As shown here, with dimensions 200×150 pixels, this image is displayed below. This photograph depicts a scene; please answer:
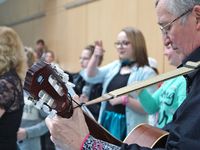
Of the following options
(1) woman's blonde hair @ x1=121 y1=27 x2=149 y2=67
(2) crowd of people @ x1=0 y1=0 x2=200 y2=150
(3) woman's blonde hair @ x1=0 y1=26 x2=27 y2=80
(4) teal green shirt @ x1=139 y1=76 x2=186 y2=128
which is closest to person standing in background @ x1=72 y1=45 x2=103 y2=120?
(2) crowd of people @ x1=0 y1=0 x2=200 y2=150

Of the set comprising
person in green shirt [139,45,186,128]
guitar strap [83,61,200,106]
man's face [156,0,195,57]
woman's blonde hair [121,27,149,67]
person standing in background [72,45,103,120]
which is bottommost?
person standing in background [72,45,103,120]

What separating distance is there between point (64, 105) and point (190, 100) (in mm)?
363

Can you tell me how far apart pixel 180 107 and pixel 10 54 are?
4.11 ft

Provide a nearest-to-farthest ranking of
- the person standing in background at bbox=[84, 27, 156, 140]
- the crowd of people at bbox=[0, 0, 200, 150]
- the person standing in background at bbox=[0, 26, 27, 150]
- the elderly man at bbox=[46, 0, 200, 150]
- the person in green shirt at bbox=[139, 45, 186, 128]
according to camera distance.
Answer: the elderly man at bbox=[46, 0, 200, 150] → the crowd of people at bbox=[0, 0, 200, 150] → the person standing in background at bbox=[0, 26, 27, 150] → the person in green shirt at bbox=[139, 45, 186, 128] → the person standing in background at bbox=[84, 27, 156, 140]

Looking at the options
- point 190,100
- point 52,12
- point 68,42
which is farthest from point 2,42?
point 52,12

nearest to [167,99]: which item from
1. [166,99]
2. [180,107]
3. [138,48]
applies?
[166,99]

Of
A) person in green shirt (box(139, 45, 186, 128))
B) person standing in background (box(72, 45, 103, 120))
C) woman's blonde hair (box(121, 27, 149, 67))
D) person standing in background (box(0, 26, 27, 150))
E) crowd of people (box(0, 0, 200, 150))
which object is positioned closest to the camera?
crowd of people (box(0, 0, 200, 150))

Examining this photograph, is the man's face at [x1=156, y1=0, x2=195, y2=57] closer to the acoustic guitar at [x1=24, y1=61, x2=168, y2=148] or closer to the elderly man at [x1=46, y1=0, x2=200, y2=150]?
the elderly man at [x1=46, y1=0, x2=200, y2=150]

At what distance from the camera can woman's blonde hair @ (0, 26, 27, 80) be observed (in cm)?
203

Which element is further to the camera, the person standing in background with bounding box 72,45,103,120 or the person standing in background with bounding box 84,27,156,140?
the person standing in background with bounding box 72,45,103,120

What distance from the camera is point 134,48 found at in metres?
2.80

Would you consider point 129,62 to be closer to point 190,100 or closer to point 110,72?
point 110,72

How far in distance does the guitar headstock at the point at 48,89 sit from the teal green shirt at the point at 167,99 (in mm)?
1089

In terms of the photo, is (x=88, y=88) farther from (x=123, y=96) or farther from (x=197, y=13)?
(x=197, y=13)
